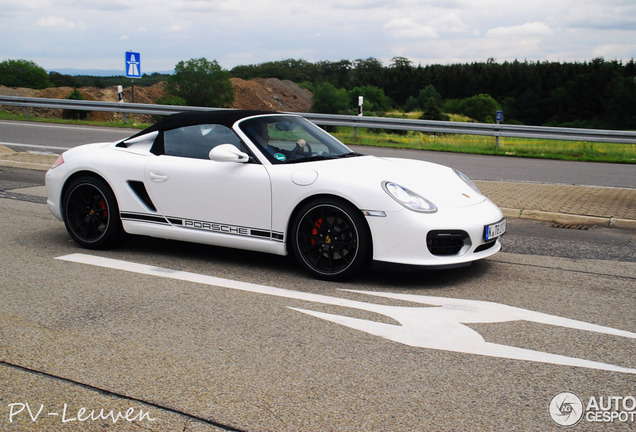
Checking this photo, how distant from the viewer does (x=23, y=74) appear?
52.7m

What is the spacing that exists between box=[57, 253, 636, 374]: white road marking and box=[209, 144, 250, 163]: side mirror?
1001 mm

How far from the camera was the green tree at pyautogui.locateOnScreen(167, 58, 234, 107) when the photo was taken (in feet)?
148

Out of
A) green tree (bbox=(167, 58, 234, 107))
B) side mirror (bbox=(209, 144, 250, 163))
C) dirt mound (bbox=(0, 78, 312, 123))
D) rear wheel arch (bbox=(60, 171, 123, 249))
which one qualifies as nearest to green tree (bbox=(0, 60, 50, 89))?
green tree (bbox=(167, 58, 234, 107))

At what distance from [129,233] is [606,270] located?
436 centimetres

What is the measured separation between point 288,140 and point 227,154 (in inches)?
24.5

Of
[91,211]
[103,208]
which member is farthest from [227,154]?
[91,211]

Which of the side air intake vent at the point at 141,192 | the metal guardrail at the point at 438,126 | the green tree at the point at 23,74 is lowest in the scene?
the side air intake vent at the point at 141,192

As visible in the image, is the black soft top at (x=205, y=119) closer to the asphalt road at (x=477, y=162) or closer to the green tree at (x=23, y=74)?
the asphalt road at (x=477, y=162)

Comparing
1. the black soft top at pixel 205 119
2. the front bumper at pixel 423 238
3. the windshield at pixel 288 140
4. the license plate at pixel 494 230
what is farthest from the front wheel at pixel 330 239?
the black soft top at pixel 205 119

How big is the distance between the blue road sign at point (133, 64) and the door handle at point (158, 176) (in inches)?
631

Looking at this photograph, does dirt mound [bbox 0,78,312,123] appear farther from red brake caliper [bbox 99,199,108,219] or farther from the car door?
the car door

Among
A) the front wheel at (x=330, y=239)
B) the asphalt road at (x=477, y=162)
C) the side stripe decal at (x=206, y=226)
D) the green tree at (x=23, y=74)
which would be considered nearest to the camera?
the front wheel at (x=330, y=239)

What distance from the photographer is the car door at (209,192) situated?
545cm

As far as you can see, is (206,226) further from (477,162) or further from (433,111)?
(433,111)
